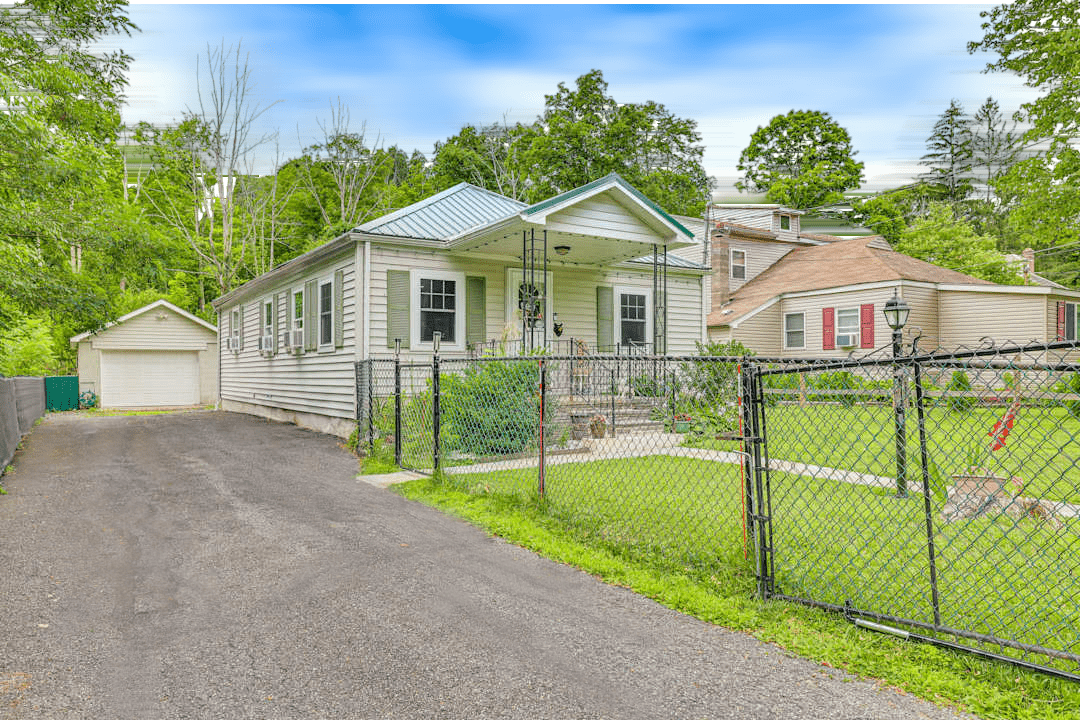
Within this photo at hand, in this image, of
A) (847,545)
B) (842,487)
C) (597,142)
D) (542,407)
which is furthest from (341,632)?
(597,142)

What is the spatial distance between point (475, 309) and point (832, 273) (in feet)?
48.0

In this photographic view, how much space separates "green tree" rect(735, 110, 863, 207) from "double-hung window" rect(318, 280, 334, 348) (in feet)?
97.1

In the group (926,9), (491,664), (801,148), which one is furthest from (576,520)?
(801,148)

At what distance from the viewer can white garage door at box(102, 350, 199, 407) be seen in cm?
2284

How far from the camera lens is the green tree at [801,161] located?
36469mm

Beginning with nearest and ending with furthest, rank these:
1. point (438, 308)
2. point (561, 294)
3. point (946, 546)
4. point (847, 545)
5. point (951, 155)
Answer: point (946, 546) → point (847, 545) → point (438, 308) → point (561, 294) → point (951, 155)

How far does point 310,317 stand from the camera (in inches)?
552

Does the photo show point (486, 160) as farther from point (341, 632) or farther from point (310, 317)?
point (341, 632)

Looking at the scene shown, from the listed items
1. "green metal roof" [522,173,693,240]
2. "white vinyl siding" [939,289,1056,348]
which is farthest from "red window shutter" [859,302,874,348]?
"green metal roof" [522,173,693,240]

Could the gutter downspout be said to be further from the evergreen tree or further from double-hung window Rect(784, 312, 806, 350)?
the evergreen tree

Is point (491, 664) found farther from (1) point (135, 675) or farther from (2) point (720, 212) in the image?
(2) point (720, 212)

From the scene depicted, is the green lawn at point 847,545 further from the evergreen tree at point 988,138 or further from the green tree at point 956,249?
the evergreen tree at point 988,138

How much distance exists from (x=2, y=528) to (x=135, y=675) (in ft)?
12.6

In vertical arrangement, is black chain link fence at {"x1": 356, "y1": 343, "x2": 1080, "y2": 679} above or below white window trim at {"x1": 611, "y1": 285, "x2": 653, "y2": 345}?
below
